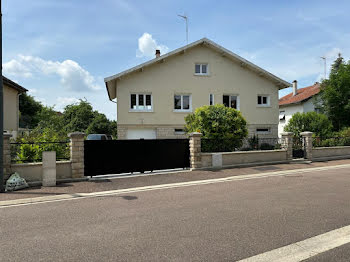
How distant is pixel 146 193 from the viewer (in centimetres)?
804

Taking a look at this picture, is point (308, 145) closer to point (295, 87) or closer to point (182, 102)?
point (182, 102)

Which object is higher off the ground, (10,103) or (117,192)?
(10,103)

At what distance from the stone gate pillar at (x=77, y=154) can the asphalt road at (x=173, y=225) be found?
115 inches

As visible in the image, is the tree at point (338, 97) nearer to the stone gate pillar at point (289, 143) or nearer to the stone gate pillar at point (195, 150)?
the stone gate pillar at point (289, 143)

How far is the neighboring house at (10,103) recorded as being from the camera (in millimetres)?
19453

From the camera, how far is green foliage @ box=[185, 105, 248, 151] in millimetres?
13508

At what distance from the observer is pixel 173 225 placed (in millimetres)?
4934

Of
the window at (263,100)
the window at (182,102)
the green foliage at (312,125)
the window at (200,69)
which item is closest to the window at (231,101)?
the window at (263,100)

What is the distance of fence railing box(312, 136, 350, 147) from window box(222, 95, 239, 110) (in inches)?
261

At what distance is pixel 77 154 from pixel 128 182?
219 cm

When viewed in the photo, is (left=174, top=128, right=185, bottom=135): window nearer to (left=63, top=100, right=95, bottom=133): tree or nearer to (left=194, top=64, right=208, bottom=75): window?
(left=194, top=64, right=208, bottom=75): window

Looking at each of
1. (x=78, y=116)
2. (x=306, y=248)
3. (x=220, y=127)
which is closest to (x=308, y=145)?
(x=220, y=127)

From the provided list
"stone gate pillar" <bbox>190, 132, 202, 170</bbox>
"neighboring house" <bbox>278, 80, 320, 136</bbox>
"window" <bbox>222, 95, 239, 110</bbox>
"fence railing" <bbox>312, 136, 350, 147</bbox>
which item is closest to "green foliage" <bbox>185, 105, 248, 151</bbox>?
"stone gate pillar" <bbox>190, 132, 202, 170</bbox>

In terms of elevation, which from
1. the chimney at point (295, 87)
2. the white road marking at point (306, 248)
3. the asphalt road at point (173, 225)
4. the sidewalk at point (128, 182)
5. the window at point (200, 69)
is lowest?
the white road marking at point (306, 248)
